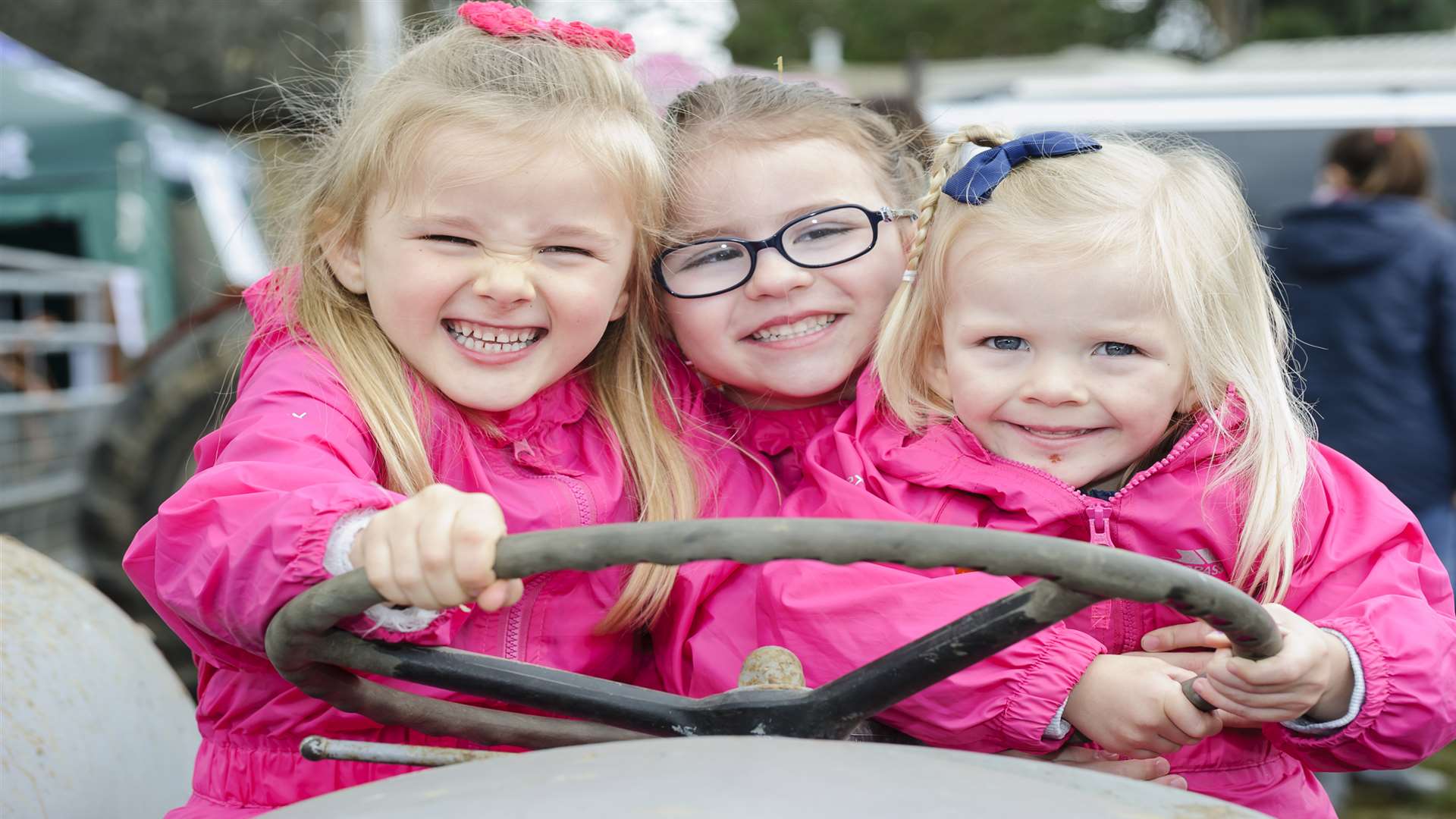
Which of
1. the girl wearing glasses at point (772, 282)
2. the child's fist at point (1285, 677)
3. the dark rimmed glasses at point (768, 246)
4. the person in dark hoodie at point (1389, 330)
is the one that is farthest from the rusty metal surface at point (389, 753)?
the person in dark hoodie at point (1389, 330)

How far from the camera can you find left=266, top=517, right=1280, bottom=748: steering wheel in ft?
3.27

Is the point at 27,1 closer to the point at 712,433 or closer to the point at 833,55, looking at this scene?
the point at 833,55

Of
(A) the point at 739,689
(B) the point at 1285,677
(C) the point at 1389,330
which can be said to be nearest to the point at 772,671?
(A) the point at 739,689

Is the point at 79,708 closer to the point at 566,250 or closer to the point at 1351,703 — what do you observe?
the point at 566,250

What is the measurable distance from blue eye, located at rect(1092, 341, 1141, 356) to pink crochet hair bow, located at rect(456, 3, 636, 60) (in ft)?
2.54

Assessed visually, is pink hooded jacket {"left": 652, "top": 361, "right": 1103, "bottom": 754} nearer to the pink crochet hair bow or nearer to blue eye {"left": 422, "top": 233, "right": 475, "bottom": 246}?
blue eye {"left": 422, "top": 233, "right": 475, "bottom": 246}

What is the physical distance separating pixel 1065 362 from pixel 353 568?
2.80ft

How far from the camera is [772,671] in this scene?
1.21 meters

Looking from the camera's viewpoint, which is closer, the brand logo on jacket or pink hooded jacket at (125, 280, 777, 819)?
pink hooded jacket at (125, 280, 777, 819)

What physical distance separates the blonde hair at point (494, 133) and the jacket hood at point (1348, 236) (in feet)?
8.65

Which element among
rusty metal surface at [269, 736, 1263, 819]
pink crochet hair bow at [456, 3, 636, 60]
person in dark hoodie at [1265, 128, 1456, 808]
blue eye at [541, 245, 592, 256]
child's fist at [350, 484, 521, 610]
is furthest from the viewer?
person in dark hoodie at [1265, 128, 1456, 808]

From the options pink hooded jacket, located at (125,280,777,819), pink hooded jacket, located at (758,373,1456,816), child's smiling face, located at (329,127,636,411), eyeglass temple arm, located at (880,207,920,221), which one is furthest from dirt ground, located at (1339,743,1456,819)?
child's smiling face, located at (329,127,636,411)

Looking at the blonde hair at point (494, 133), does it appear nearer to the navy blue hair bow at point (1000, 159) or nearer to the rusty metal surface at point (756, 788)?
the navy blue hair bow at point (1000, 159)

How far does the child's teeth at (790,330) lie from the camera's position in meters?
1.80
